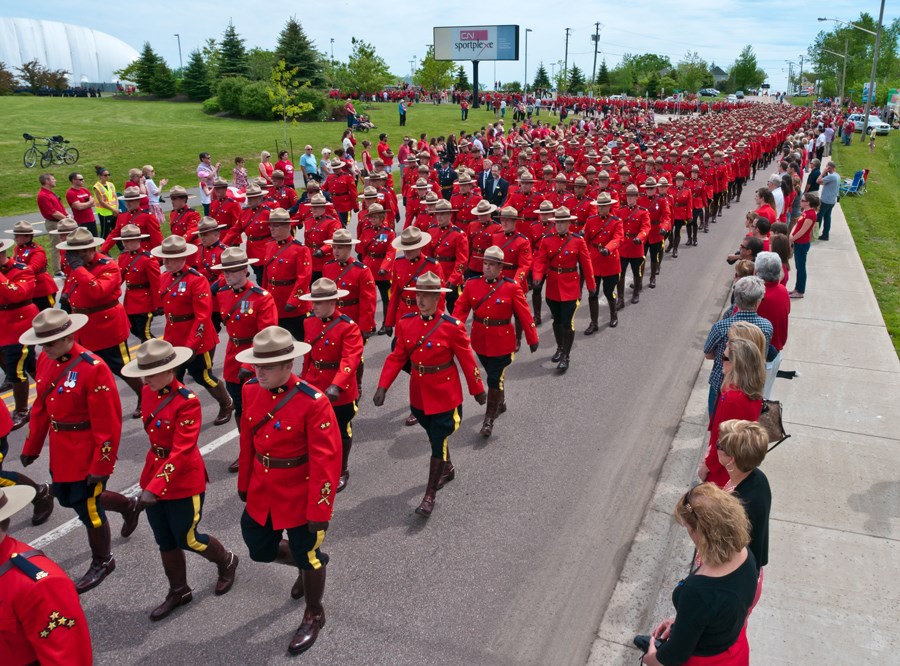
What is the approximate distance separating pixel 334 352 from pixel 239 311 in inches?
57.0

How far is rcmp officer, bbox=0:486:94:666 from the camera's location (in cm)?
269

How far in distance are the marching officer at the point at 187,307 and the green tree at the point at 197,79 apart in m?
56.4

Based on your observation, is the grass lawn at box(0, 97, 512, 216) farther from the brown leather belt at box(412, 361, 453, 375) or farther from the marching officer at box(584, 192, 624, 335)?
the brown leather belt at box(412, 361, 453, 375)

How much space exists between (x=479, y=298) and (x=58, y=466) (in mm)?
4175

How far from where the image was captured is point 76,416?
4746 mm

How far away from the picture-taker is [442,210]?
934cm

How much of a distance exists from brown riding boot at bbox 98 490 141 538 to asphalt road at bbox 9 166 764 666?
11 centimetres

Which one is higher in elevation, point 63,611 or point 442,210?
point 442,210

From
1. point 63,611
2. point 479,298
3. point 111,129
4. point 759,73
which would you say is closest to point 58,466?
point 63,611

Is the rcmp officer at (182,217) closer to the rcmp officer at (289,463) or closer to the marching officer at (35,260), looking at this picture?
the marching officer at (35,260)

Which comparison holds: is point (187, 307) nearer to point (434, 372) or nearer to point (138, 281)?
point (138, 281)

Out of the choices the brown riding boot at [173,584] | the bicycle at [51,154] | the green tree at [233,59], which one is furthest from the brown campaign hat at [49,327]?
the green tree at [233,59]

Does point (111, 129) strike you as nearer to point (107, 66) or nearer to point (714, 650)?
point (714, 650)

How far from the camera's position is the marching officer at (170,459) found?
432 cm
